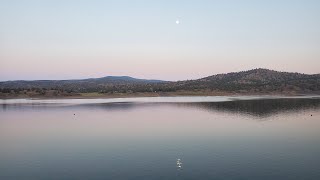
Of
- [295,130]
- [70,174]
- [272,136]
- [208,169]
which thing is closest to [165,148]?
[208,169]

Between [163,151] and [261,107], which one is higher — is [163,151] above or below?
below

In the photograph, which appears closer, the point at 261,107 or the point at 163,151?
the point at 163,151

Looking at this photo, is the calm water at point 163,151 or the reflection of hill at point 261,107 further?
the reflection of hill at point 261,107

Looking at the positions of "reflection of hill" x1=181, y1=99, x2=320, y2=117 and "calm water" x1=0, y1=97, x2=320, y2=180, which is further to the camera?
"reflection of hill" x1=181, y1=99, x2=320, y2=117

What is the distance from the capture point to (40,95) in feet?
614

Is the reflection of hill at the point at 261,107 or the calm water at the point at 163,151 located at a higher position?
the reflection of hill at the point at 261,107

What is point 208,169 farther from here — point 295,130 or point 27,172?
point 295,130

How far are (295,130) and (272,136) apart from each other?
8.54 meters

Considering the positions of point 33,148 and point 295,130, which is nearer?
point 33,148

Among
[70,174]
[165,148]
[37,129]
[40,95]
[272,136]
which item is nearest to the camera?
[70,174]

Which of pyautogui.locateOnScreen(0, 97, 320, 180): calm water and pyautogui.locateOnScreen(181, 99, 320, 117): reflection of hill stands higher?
pyautogui.locateOnScreen(181, 99, 320, 117): reflection of hill

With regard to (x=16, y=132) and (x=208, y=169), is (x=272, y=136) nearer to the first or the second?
(x=208, y=169)

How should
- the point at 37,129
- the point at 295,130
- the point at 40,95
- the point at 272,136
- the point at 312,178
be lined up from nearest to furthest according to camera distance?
the point at 312,178, the point at 272,136, the point at 295,130, the point at 37,129, the point at 40,95

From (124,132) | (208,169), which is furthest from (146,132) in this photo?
(208,169)
